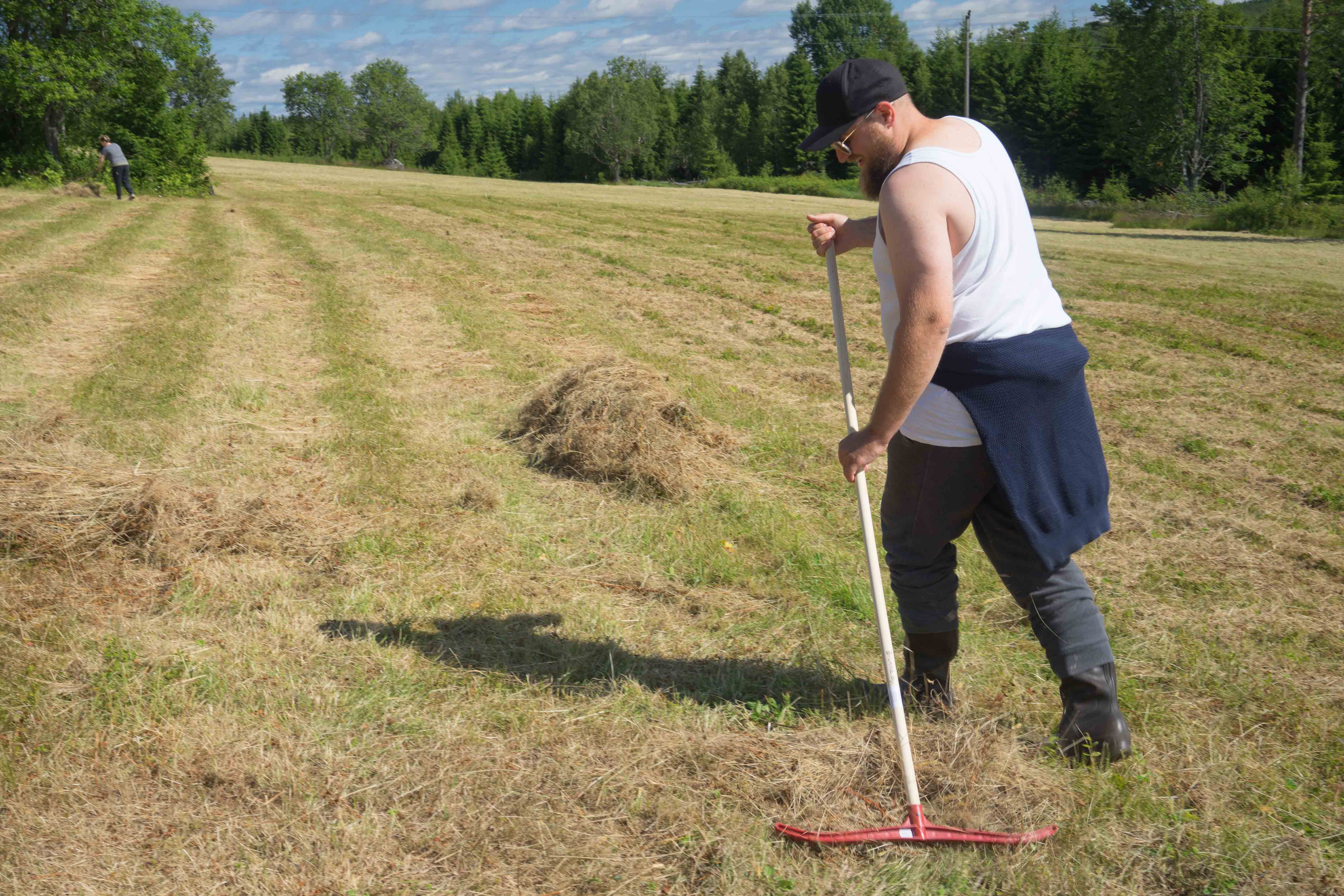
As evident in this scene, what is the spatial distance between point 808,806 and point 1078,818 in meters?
0.82

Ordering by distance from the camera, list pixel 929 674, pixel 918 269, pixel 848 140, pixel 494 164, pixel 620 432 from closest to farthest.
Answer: pixel 918 269 → pixel 848 140 → pixel 929 674 → pixel 620 432 → pixel 494 164

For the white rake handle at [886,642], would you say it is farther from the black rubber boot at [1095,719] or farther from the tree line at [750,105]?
the tree line at [750,105]

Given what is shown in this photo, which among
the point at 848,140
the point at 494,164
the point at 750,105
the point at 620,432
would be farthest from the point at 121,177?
the point at 494,164

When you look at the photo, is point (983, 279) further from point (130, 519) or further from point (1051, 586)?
point (130, 519)

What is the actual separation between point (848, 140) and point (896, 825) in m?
2.11

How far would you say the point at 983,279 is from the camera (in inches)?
110

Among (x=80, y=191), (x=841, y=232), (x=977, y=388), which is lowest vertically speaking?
(x=977, y=388)

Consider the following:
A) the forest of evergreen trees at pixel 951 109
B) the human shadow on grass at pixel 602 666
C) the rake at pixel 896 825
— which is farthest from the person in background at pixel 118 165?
the forest of evergreen trees at pixel 951 109

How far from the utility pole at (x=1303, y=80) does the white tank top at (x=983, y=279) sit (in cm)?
3945

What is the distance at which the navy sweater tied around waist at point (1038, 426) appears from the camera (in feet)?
9.29

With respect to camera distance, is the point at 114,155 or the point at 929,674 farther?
the point at 114,155

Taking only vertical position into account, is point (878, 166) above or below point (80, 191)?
below

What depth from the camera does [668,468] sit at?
5766mm

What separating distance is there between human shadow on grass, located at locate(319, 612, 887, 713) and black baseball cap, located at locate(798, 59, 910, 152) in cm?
204
